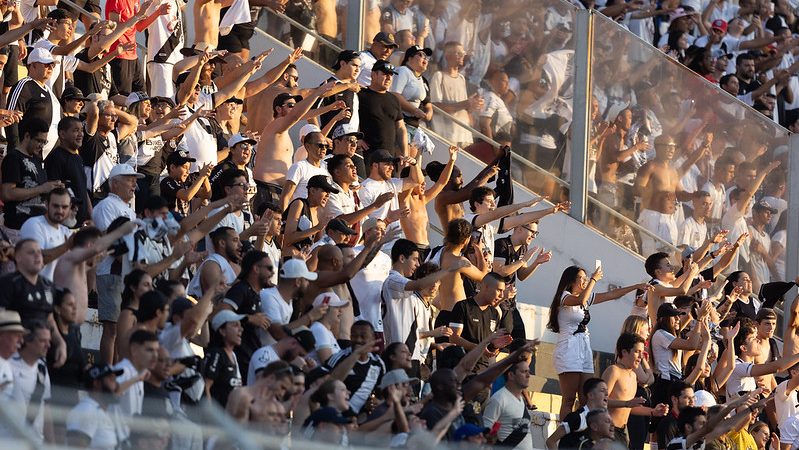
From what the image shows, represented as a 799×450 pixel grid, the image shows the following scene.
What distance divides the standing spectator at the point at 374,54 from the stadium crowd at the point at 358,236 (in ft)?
0.07

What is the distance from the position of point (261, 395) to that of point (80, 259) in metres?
1.53

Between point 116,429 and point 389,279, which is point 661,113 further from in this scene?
point 116,429

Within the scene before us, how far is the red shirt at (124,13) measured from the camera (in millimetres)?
14523

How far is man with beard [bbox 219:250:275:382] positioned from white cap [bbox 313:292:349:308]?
19.2 inches

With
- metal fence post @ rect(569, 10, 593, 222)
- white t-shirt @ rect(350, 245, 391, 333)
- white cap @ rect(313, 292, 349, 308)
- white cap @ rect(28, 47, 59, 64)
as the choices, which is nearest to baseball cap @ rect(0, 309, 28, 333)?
white cap @ rect(313, 292, 349, 308)

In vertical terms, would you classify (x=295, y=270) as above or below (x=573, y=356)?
above

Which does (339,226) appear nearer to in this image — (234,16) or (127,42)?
(127,42)

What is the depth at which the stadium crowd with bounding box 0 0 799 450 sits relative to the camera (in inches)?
366

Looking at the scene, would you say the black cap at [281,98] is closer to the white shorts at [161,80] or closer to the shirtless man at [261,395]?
the white shorts at [161,80]

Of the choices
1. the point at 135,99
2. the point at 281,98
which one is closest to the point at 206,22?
the point at 281,98

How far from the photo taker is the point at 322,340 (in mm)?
10594

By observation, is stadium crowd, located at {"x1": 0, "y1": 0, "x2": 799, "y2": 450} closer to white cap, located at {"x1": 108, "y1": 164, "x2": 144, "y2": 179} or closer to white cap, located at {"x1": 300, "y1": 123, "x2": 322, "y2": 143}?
white cap, located at {"x1": 108, "y1": 164, "x2": 144, "y2": 179}

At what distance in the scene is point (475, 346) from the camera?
39.2 ft

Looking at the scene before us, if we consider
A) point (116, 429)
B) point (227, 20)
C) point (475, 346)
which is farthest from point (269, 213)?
point (116, 429)
